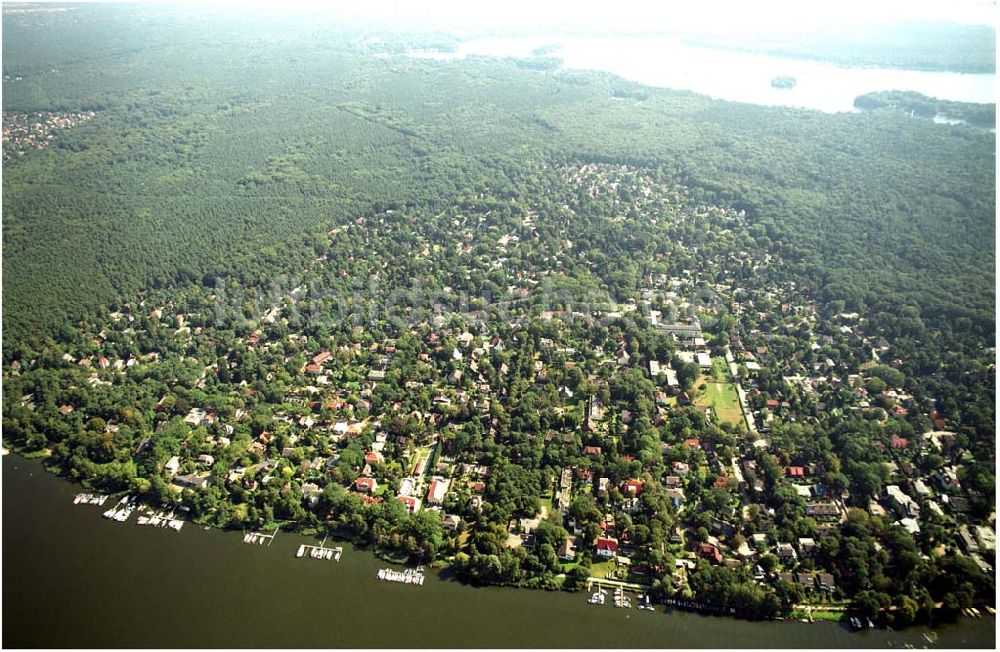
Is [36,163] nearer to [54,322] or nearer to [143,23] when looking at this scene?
[54,322]

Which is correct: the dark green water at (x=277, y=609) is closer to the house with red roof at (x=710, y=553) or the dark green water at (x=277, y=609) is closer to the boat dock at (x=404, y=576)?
the boat dock at (x=404, y=576)

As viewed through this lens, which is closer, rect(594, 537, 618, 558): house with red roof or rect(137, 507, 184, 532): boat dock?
rect(594, 537, 618, 558): house with red roof

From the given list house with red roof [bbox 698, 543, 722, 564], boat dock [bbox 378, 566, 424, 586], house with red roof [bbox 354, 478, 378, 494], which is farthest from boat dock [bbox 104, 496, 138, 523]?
house with red roof [bbox 698, 543, 722, 564]

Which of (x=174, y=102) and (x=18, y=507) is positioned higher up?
(x=174, y=102)

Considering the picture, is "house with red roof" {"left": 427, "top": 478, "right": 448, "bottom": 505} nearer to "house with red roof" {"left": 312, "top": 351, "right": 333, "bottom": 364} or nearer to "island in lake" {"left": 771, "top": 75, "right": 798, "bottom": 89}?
"house with red roof" {"left": 312, "top": 351, "right": 333, "bottom": 364}

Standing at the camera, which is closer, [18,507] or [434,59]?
[18,507]

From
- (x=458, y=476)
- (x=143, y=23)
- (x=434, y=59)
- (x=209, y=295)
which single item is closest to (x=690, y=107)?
(x=434, y=59)

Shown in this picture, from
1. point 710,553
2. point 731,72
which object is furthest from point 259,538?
point 731,72
